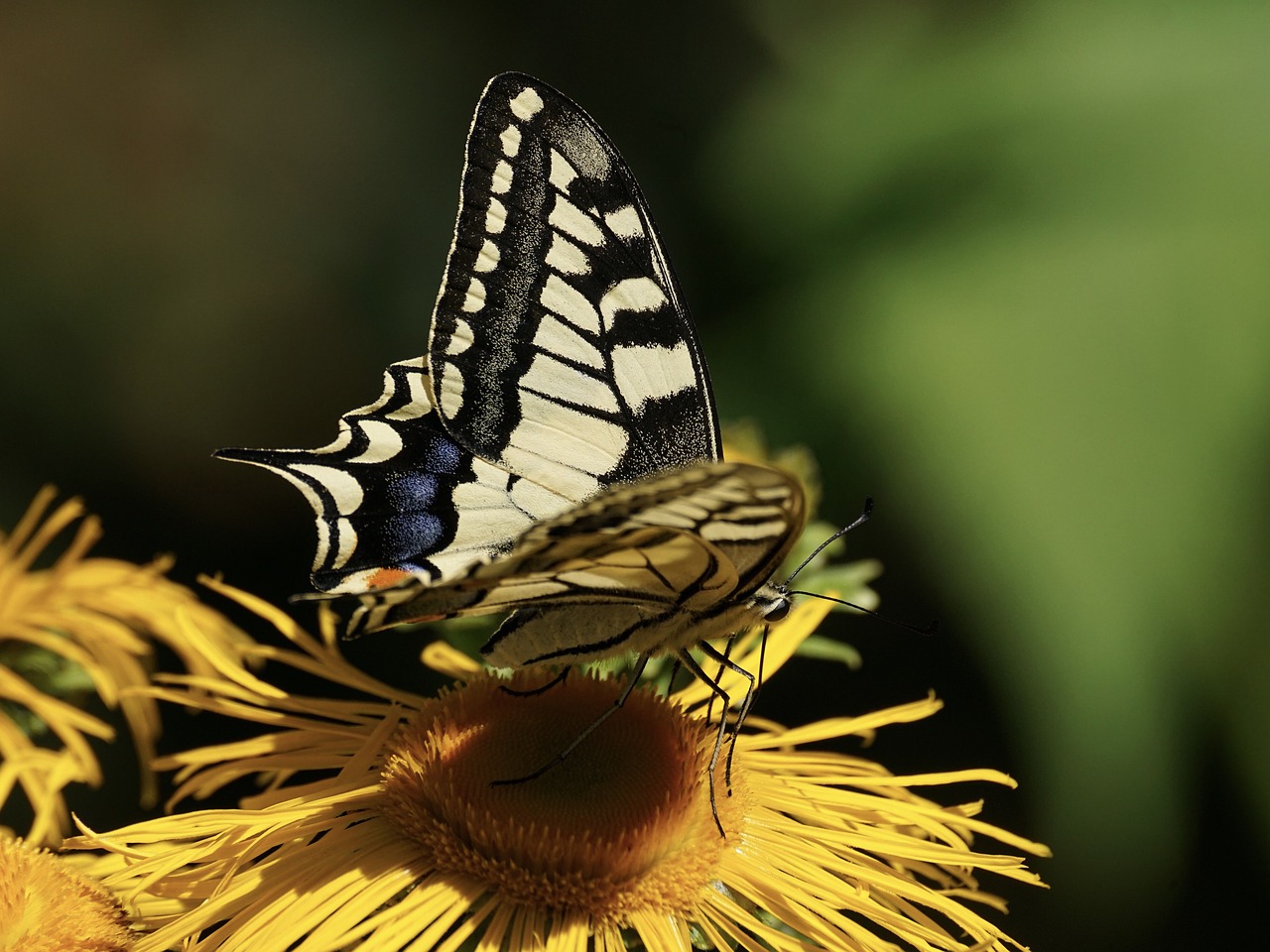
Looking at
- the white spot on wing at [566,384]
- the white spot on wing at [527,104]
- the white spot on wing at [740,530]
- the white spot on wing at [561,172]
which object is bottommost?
the white spot on wing at [740,530]

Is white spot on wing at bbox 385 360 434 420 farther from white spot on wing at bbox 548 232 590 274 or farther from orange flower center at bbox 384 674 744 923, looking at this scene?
orange flower center at bbox 384 674 744 923

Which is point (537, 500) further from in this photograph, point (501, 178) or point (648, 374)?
point (501, 178)

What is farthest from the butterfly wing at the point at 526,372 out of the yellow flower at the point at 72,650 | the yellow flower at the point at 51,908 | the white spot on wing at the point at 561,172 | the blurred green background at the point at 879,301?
the blurred green background at the point at 879,301

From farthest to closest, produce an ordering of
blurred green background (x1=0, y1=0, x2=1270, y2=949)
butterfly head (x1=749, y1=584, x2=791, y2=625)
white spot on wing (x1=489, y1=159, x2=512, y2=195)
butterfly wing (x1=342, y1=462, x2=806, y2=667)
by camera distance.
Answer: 1. blurred green background (x1=0, y1=0, x2=1270, y2=949)
2. white spot on wing (x1=489, y1=159, x2=512, y2=195)
3. butterfly head (x1=749, y1=584, x2=791, y2=625)
4. butterfly wing (x1=342, y1=462, x2=806, y2=667)

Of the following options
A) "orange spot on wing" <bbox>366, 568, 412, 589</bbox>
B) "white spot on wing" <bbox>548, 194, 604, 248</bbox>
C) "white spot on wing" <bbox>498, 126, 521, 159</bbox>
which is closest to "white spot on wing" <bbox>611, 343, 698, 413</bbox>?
"white spot on wing" <bbox>548, 194, 604, 248</bbox>

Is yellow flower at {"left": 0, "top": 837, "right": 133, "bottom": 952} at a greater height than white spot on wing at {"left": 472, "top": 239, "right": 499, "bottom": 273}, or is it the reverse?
white spot on wing at {"left": 472, "top": 239, "right": 499, "bottom": 273}

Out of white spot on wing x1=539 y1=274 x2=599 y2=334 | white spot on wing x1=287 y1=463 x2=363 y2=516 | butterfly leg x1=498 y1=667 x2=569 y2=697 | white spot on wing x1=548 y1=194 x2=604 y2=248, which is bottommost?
butterfly leg x1=498 y1=667 x2=569 y2=697

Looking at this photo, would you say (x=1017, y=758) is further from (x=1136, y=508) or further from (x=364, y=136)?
(x=364, y=136)

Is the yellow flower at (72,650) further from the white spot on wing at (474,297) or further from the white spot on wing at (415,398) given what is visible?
the white spot on wing at (474,297)
